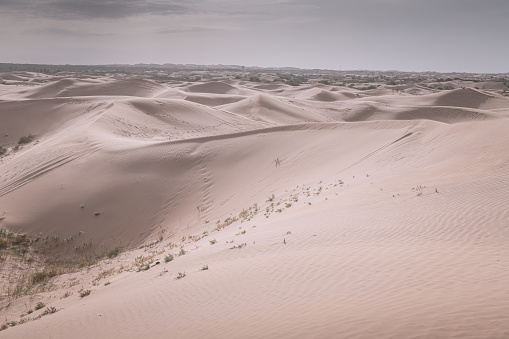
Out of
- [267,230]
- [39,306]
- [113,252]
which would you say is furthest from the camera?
[113,252]

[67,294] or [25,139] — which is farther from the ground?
[25,139]

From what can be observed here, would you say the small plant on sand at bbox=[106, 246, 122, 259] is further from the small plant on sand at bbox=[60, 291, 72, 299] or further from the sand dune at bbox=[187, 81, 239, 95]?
the sand dune at bbox=[187, 81, 239, 95]

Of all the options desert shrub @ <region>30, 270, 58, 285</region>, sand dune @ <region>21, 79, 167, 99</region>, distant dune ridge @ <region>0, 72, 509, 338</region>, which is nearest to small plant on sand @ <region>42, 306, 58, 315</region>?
distant dune ridge @ <region>0, 72, 509, 338</region>

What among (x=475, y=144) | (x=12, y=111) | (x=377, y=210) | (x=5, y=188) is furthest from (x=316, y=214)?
(x=12, y=111)

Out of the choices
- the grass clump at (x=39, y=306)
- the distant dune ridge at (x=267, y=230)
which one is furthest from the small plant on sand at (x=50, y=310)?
the grass clump at (x=39, y=306)

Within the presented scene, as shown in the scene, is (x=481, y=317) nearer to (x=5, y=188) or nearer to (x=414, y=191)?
(x=414, y=191)

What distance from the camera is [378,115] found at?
39938 millimetres

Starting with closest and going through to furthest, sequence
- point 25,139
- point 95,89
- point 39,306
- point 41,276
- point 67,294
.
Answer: point 39,306 → point 67,294 → point 41,276 → point 25,139 → point 95,89

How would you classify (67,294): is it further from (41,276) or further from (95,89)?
(95,89)

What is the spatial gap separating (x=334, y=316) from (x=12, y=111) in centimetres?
3619

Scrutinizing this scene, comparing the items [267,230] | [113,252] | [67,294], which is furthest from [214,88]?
[67,294]

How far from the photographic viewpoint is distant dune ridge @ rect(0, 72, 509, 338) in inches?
191

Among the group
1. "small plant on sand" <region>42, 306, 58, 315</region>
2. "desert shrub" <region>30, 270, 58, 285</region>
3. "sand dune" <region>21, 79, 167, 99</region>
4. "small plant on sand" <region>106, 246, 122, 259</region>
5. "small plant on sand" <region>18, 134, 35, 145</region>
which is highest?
"sand dune" <region>21, 79, 167, 99</region>

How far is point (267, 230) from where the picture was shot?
31.9 ft
